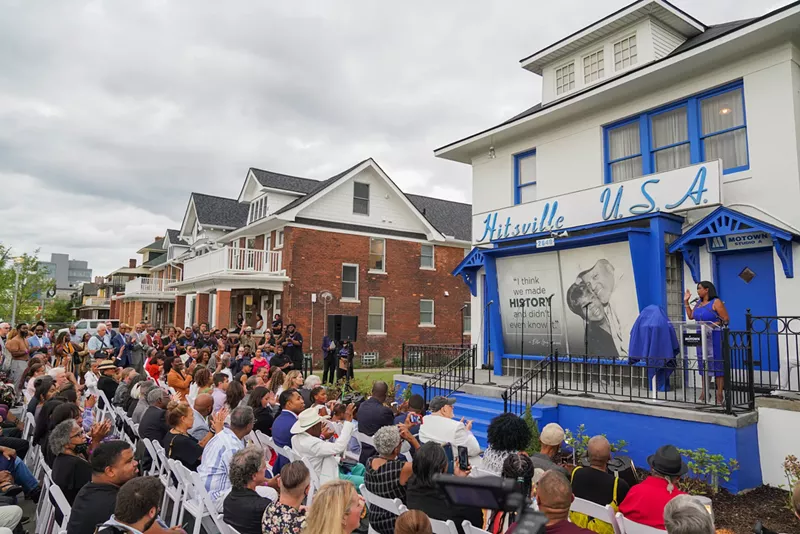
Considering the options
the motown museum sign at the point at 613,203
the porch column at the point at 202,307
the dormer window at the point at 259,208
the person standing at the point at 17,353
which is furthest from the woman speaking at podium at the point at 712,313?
the porch column at the point at 202,307

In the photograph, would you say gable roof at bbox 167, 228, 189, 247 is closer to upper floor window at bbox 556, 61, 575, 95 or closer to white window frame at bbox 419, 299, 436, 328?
white window frame at bbox 419, 299, 436, 328

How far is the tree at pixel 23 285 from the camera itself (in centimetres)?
3741

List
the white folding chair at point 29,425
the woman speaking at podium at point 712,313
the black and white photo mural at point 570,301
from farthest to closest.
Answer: the black and white photo mural at point 570,301 → the woman speaking at podium at point 712,313 → the white folding chair at point 29,425

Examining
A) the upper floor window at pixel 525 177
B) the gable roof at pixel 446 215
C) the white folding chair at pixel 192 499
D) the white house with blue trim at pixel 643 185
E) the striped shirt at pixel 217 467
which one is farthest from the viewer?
the gable roof at pixel 446 215

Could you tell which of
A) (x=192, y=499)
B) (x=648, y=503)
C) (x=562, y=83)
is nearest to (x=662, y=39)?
(x=562, y=83)

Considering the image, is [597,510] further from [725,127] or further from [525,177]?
[525,177]

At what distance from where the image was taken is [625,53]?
13.0 m

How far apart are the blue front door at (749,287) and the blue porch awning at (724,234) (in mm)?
360

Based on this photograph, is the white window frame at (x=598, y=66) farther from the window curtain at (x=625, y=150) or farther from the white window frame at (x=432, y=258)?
the white window frame at (x=432, y=258)

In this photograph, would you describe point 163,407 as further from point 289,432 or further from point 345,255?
point 345,255

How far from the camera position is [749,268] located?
31.8ft

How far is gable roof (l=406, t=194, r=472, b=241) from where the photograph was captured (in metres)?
30.1

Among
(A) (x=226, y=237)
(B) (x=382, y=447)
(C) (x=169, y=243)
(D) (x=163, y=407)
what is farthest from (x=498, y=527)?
(C) (x=169, y=243)

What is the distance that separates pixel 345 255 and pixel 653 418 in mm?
18455
